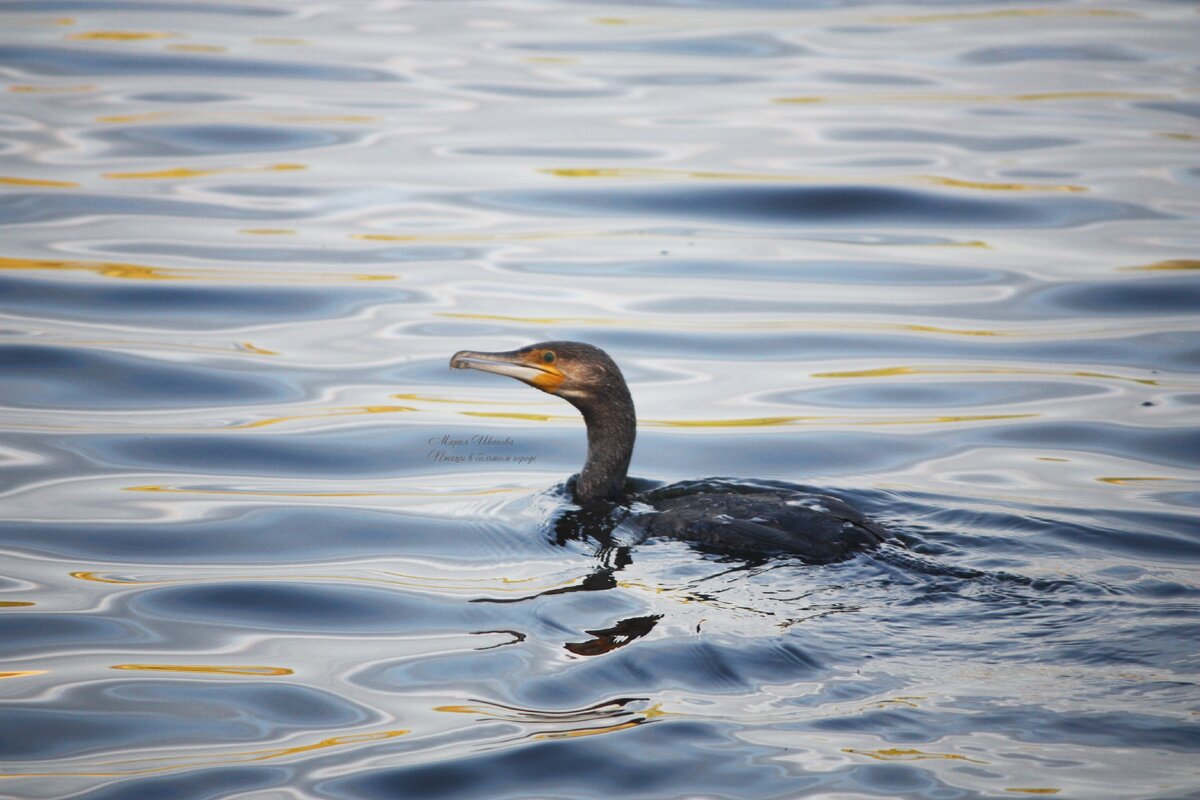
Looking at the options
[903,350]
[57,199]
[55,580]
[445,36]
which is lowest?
[55,580]

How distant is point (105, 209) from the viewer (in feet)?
45.1

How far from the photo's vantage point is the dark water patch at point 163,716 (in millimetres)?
5715

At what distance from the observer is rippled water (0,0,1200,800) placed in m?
5.67

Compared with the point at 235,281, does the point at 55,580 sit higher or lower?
lower

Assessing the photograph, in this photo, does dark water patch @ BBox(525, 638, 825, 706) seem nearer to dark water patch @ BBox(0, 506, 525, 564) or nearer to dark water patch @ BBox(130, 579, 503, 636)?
dark water patch @ BBox(130, 579, 503, 636)

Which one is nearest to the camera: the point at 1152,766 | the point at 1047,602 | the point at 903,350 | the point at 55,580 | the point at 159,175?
the point at 1152,766

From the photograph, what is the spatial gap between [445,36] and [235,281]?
9426mm

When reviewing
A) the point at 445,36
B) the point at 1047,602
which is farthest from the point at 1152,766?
the point at 445,36

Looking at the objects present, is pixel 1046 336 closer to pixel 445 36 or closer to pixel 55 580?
pixel 55 580

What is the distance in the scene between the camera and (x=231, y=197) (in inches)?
567

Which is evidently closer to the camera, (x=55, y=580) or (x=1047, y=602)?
(x=1047, y=602)

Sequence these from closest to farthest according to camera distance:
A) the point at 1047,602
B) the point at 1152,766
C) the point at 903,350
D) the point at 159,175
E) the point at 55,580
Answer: the point at 1152,766 < the point at 1047,602 < the point at 55,580 < the point at 903,350 < the point at 159,175

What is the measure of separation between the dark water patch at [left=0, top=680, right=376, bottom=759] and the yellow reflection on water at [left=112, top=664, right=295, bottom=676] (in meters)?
0.12

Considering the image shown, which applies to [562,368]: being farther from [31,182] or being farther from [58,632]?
[31,182]
